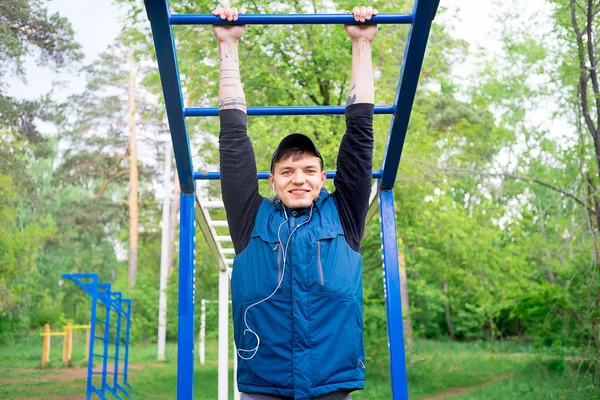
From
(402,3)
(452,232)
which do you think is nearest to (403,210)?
(452,232)

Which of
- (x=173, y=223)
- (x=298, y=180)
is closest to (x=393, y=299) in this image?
(x=298, y=180)

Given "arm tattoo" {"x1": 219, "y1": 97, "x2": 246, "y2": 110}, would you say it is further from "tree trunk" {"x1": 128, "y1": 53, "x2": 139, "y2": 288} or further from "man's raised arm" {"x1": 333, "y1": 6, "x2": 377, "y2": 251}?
"tree trunk" {"x1": 128, "y1": 53, "x2": 139, "y2": 288}

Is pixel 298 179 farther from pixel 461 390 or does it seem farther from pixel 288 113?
pixel 461 390

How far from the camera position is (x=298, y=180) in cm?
170

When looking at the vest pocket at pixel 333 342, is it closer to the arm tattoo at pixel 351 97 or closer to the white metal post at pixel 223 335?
the arm tattoo at pixel 351 97

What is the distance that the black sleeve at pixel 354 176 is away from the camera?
1748mm

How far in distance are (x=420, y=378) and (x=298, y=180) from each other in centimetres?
940

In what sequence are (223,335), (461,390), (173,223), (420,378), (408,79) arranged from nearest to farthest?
(408,79) < (223,335) < (461,390) < (420,378) < (173,223)

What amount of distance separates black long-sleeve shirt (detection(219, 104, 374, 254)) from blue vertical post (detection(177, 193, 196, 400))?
72 cm

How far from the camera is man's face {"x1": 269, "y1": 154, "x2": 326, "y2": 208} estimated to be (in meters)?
1.70

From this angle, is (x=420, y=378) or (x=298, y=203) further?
(x=420, y=378)

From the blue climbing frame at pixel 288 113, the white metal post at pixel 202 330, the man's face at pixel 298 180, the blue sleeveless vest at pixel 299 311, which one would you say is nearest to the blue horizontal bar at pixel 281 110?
the blue climbing frame at pixel 288 113

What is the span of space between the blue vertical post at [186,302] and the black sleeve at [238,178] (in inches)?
28.4

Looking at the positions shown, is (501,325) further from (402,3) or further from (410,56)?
(410,56)
